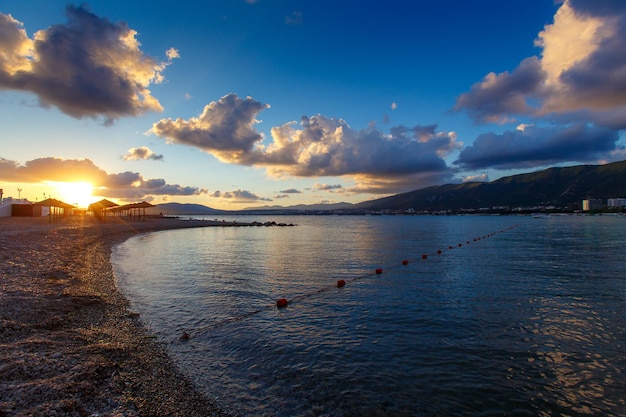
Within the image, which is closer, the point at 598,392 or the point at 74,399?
the point at 74,399

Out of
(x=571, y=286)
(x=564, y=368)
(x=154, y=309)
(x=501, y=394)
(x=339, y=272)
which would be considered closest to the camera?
(x=501, y=394)

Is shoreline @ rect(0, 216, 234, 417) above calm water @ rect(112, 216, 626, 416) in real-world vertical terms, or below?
above

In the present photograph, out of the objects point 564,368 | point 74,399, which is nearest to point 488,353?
point 564,368

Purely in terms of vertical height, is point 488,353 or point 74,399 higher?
point 74,399

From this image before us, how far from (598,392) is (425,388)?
4.04 meters

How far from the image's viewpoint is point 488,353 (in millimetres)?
10047

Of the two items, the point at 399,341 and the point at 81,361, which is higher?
the point at 81,361

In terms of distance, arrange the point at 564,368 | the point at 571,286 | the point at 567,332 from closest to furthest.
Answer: the point at 564,368, the point at 567,332, the point at 571,286

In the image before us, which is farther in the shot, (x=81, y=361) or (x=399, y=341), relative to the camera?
(x=399, y=341)

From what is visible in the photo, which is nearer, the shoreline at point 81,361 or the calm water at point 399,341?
the shoreline at point 81,361

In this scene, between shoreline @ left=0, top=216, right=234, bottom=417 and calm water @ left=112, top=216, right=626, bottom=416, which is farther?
calm water @ left=112, top=216, right=626, bottom=416

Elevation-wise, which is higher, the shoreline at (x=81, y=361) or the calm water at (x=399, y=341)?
the shoreline at (x=81, y=361)

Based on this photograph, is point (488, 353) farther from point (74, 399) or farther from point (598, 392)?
point (74, 399)

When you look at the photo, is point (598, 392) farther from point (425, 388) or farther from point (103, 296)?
point (103, 296)
